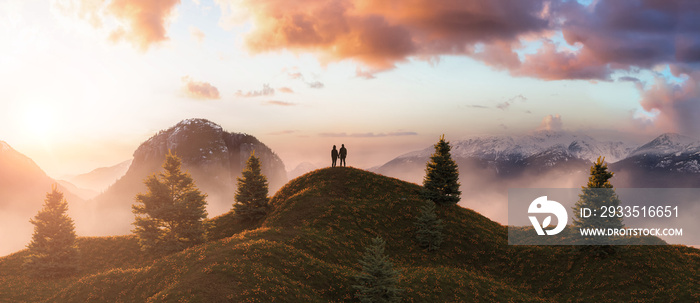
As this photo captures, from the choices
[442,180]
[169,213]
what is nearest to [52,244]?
[169,213]

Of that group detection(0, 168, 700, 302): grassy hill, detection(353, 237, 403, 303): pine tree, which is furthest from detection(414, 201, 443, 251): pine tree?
detection(353, 237, 403, 303): pine tree

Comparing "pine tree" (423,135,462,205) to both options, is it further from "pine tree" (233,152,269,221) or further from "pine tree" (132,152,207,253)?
"pine tree" (132,152,207,253)

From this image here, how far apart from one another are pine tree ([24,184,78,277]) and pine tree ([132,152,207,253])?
8.53m

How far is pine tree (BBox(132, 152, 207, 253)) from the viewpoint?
4566cm

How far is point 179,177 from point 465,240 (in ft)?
129

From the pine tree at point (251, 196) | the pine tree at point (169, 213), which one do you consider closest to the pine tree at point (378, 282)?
the pine tree at point (169, 213)

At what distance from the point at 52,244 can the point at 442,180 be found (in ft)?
174

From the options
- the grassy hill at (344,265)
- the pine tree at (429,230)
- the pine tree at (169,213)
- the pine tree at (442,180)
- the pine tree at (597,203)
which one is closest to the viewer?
the grassy hill at (344,265)

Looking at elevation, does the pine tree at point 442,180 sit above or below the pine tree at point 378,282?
above

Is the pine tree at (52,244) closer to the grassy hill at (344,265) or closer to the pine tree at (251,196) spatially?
the grassy hill at (344,265)

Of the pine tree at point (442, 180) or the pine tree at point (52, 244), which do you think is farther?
the pine tree at point (442, 180)

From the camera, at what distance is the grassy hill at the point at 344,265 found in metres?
30.6

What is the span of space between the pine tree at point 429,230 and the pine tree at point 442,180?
7927 mm

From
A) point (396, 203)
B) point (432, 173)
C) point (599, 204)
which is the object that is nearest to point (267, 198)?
point (396, 203)
